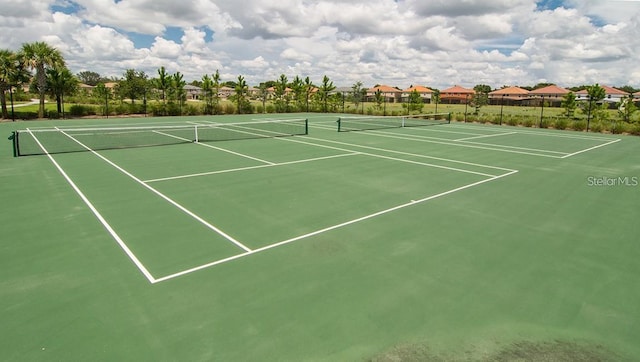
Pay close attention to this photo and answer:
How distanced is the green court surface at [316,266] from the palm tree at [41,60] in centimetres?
2549

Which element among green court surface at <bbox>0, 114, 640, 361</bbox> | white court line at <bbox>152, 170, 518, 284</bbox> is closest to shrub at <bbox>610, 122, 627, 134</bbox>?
green court surface at <bbox>0, 114, 640, 361</bbox>

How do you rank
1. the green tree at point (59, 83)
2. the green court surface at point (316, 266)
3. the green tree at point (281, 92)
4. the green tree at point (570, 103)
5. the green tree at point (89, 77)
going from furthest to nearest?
the green tree at point (89, 77) < the green tree at point (281, 92) < the green tree at point (570, 103) < the green tree at point (59, 83) < the green court surface at point (316, 266)

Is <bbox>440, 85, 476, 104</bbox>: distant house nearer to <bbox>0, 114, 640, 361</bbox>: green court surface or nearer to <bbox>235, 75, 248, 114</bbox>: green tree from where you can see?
<bbox>235, 75, 248, 114</bbox>: green tree

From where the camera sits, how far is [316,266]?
6.10m

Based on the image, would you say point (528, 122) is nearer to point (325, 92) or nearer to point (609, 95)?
point (325, 92)

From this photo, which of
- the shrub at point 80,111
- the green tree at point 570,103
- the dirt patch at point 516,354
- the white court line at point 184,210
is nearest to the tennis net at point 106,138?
Answer: the white court line at point 184,210

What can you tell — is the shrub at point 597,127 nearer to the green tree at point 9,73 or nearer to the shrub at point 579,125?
the shrub at point 579,125

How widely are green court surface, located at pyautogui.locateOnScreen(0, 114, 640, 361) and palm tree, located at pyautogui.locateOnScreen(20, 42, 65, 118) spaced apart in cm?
2549

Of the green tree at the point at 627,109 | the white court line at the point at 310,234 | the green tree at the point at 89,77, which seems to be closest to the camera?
the white court line at the point at 310,234

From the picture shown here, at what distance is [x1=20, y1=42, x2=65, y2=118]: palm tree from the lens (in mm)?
32125

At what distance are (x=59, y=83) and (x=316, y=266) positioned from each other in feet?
125

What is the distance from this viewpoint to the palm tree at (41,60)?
105 ft

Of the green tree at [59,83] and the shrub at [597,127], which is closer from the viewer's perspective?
the shrub at [597,127]

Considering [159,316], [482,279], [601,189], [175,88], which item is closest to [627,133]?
[601,189]
